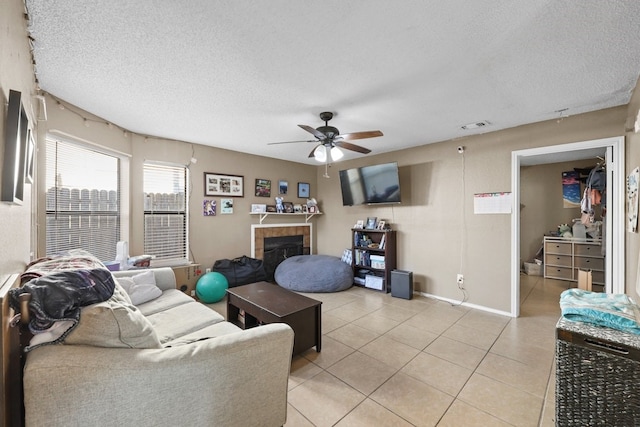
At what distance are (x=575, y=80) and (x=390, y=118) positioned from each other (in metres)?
1.53

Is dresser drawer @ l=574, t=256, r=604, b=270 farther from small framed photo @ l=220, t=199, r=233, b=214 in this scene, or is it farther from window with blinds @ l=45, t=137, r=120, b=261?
window with blinds @ l=45, t=137, r=120, b=261

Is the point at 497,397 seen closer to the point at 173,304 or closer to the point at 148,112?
the point at 173,304

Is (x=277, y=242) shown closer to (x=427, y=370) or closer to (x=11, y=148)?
(x=427, y=370)

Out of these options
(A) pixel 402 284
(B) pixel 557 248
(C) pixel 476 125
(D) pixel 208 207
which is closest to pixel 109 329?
(D) pixel 208 207

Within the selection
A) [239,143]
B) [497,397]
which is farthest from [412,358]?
[239,143]

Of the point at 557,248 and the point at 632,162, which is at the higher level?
the point at 632,162

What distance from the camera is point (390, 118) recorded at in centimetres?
294

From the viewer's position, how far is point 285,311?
86.4 inches

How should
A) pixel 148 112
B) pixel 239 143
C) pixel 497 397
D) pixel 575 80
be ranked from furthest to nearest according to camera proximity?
pixel 239 143 → pixel 148 112 → pixel 575 80 → pixel 497 397

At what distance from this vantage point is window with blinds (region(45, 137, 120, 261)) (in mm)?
2582

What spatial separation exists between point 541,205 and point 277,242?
18.2ft

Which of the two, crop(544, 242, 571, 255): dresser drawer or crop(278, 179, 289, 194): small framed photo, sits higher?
crop(278, 179, 289, 194): small framed photo

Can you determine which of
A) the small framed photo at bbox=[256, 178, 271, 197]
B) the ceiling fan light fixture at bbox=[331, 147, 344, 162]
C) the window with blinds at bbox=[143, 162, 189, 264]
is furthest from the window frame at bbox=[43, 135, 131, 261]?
the ceiling fan light fixture at bbox=[331, 147, 344, 162]

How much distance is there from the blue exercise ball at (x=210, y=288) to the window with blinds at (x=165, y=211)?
1.93 feet
